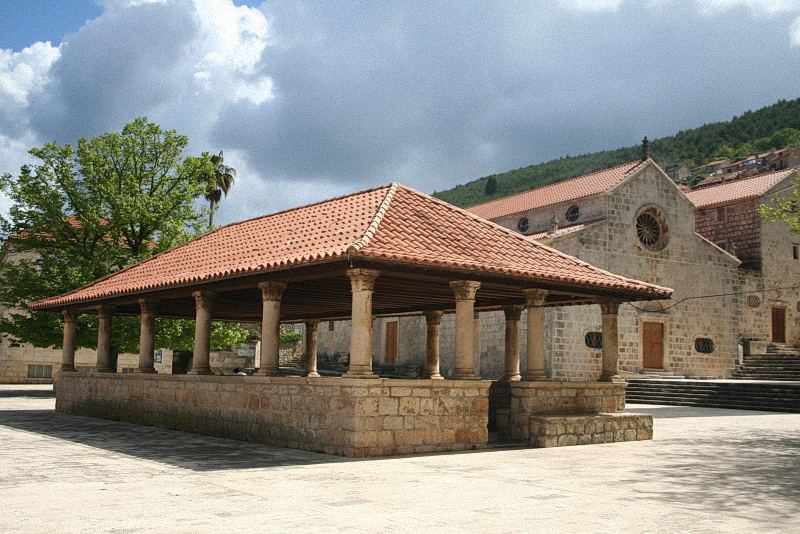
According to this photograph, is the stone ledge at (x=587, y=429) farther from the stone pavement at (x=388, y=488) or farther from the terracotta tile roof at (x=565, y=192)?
the terracotta tile roof at (x=565, y=192)

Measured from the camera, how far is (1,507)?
6.57m

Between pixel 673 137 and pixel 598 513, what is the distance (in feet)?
328

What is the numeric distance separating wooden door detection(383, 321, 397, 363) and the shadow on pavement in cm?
1934

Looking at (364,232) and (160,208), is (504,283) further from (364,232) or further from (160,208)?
(160,208)

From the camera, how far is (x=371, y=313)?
1235cm

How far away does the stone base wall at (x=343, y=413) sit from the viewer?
10.6 meters

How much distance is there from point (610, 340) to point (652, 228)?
17.8m

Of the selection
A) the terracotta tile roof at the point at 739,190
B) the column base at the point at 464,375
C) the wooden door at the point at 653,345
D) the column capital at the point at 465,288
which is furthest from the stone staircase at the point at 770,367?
the column capital at the point at 465,288

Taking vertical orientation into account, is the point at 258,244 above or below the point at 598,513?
above

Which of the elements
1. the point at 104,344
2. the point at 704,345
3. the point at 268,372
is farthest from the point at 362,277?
the point at 704,345

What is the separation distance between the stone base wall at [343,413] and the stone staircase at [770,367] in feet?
77.0

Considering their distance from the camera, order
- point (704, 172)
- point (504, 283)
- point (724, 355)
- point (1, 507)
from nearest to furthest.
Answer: point (1, 507), point (504, 283), point (724, 355), point (704, 172)

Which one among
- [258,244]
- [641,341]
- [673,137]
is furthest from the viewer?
[673,137]

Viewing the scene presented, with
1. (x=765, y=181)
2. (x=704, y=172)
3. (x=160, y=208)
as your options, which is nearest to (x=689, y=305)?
(x=765, y=181)
